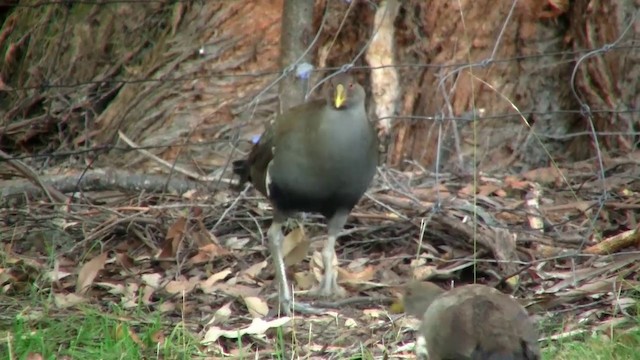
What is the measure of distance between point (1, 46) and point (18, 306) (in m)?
3.91

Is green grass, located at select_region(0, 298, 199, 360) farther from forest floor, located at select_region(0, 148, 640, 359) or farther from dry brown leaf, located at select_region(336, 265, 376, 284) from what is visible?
dry brown leaf, located at select_region(336, 265, 376, 284)

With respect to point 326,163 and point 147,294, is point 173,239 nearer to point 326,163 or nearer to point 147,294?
point 147,294

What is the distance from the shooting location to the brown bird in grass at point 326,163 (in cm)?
616

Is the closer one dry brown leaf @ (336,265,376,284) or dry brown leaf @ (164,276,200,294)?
dry brown leaf @ (164,276,200,294)

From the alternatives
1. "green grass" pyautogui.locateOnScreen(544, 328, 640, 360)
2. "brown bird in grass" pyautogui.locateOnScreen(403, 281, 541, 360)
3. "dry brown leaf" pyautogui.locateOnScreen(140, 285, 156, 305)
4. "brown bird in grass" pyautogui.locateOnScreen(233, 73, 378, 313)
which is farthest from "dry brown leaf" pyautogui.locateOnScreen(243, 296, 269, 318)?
"green grass" pyautogui.locateOnScreen(544, 328, 640, 360)

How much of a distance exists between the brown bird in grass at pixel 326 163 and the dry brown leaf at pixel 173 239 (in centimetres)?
63

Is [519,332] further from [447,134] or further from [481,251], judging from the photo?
[447,134]

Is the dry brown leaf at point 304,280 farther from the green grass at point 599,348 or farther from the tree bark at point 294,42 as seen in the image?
the green grass at point 599,348

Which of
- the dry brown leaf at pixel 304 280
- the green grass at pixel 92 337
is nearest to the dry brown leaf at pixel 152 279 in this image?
the green grass at pixel 92 337

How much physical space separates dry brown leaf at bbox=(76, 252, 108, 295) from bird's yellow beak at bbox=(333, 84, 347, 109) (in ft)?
4.92

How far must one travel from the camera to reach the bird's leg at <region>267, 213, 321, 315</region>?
5887 mm

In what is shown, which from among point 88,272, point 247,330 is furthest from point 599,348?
point 88,272

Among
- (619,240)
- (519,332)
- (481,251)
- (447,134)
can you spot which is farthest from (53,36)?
(519,332)

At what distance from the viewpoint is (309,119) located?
6.25 meters
